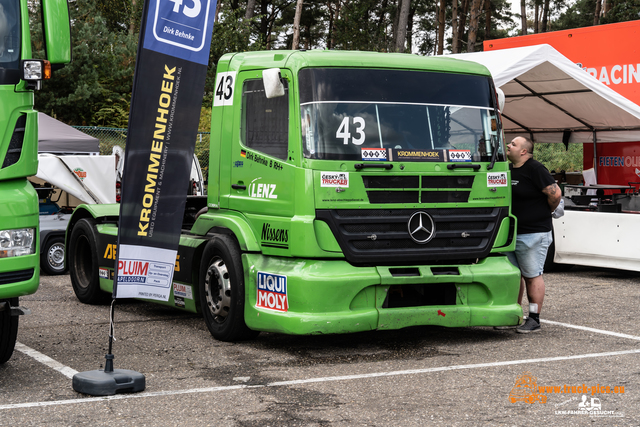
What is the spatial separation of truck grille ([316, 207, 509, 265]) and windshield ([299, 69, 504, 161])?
47 centimetres

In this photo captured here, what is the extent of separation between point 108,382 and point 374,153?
2.75 metres

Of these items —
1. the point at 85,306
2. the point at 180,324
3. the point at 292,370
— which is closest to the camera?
the point at 292,370

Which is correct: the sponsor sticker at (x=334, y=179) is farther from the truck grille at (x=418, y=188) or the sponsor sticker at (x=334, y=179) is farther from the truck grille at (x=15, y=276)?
the truck grille at (x=15, y=276)

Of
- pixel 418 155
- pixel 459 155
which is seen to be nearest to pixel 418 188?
pixel 418 155

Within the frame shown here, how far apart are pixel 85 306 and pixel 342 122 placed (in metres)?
4.40

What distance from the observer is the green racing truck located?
21.0 feet

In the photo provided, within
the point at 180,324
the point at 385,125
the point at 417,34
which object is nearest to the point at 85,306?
the point at 180,324

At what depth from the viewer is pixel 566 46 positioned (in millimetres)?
14953

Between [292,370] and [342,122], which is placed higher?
[342,122]

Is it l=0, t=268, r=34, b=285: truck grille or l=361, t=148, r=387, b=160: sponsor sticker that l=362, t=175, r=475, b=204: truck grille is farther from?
l=0, t=268, r=34, b=285: truck grille

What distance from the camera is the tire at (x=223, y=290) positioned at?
22.2 feet

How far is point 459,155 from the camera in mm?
6879

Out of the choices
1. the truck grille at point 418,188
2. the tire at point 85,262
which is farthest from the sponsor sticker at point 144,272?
the tire at point 85,262

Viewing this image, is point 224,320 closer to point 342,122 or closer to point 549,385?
point 342,122
